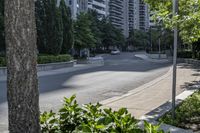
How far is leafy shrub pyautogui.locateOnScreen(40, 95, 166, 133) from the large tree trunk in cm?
63

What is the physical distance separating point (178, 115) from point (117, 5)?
16965cm

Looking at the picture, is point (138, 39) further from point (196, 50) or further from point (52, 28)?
point (52, 28)

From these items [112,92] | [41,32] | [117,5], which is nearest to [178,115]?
[112,92]

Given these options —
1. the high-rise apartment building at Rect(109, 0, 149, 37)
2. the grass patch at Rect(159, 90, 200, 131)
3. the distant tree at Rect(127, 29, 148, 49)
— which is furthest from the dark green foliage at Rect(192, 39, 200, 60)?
the high-rise apartment building at Rect(109, 0, 149, 37)

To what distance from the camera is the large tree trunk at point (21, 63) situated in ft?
12.4

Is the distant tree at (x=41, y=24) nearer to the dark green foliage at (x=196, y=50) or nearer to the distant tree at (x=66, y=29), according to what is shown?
the distant tree at (x=66, y=29)

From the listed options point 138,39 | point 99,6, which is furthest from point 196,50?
point 138,39

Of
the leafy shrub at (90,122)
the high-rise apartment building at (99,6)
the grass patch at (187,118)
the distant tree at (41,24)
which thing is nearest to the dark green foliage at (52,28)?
the distant tree at (41,24)

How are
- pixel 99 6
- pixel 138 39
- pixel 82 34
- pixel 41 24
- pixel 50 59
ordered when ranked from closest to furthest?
pixel 50 59
pixel 41 24
pixel 82 34
pixel 99 6
pixel 138 39

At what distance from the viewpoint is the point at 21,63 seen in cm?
379

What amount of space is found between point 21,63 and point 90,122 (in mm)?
1099

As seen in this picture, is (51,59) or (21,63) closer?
(21,63)

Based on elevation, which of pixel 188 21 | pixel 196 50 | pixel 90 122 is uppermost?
pixel 188 21

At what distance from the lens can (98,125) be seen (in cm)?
403
